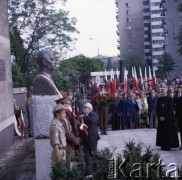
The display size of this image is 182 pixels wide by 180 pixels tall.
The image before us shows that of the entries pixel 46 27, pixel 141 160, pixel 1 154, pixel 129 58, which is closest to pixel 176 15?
pixel 129 58

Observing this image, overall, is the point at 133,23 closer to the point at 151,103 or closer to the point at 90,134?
the point at 151,103

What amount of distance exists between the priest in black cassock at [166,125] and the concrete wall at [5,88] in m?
4.34

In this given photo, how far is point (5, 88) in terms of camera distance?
13.0m

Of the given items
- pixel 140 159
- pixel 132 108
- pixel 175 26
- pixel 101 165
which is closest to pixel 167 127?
pixel 132 108

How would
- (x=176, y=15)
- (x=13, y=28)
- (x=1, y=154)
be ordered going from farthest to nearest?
(x=176, y=15) → (x=13, y=28) → (x=1, y=154)

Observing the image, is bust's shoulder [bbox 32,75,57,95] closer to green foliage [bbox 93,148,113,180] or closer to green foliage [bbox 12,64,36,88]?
green foliage [bbox 93,148,113,180]

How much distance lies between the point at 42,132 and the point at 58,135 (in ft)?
3.46

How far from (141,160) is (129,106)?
14649mm

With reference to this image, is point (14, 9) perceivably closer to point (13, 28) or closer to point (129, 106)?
point (13, 28)

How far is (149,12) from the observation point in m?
144

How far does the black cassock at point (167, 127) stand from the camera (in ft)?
42.9

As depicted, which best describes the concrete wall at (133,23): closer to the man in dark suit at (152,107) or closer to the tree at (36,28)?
the tree at (36,28)

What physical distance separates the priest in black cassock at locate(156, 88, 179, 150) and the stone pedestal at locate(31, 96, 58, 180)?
5.38 m

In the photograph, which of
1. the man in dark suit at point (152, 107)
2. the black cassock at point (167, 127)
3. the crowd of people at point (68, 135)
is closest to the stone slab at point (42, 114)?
the crowd of people at point (68, 135)
